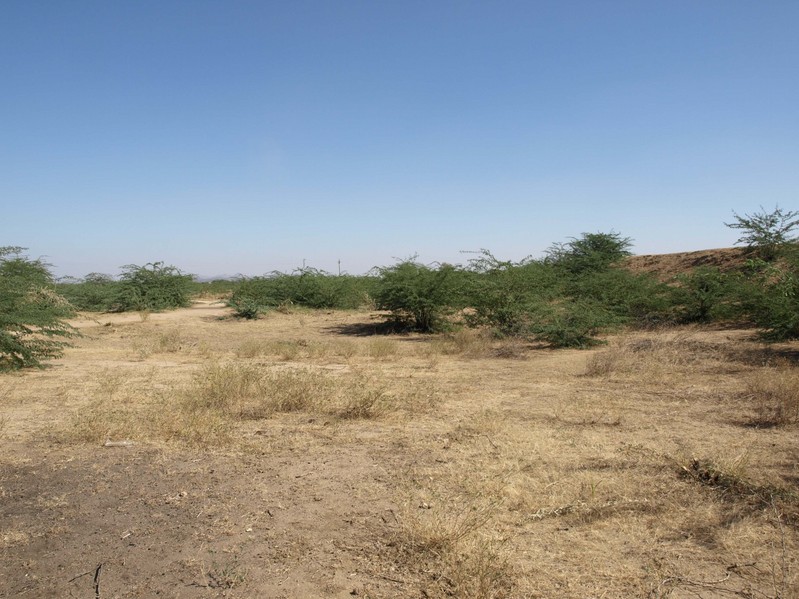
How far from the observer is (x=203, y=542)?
4184mm

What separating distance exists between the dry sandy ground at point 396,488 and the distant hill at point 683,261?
69.0 ft

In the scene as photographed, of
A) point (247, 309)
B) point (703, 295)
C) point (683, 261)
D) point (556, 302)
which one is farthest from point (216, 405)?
point (683, 261)

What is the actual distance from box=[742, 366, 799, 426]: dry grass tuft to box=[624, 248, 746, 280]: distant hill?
19038mm

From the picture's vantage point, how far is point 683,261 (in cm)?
3338

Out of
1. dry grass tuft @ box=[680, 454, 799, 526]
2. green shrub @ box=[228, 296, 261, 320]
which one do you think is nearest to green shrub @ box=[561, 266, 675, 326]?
dry grass tuft @ box=[680, 454, 799, 526]

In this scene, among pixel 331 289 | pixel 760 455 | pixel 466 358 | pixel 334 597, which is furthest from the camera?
pixel 331 289

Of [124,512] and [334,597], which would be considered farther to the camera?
[124,512]

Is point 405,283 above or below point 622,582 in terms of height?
above

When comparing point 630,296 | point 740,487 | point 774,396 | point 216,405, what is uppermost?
point 630,296

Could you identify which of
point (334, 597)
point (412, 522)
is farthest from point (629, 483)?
point (334, 597)

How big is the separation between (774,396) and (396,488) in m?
6.29

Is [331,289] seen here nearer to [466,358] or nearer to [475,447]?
[466,358]

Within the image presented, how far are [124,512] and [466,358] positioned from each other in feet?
33.2

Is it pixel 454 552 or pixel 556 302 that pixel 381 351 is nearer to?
pixel 556 302
